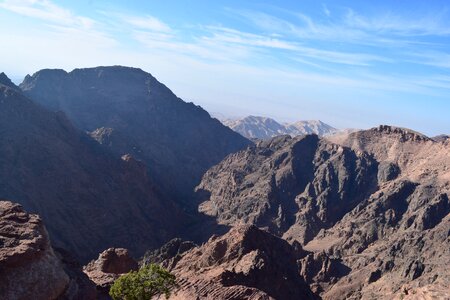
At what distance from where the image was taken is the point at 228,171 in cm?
18912

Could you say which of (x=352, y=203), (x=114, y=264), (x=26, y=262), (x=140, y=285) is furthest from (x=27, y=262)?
(x=352, y=203)

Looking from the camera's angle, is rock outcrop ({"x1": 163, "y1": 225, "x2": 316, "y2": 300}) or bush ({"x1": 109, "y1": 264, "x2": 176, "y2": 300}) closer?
bush ({"x1": 109, "y1": 264, "x2": 176, "y2": 300})

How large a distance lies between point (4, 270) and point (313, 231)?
119m

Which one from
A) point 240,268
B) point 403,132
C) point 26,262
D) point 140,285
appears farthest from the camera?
point 403,132

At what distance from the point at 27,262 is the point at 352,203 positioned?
13741 cm

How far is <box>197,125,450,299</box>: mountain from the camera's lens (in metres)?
107

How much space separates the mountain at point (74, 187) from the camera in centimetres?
11531

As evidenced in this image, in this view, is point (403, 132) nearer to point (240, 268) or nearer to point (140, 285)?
point (240, 268)

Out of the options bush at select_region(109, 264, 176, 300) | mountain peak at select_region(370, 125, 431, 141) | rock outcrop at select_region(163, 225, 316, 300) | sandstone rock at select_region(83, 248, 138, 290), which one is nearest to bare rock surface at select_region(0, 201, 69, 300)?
bush at select_region(109, 264, 176, 300)

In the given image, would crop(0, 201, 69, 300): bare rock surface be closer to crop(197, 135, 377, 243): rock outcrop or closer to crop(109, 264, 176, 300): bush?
crop(109, 264, 176, 300): bush

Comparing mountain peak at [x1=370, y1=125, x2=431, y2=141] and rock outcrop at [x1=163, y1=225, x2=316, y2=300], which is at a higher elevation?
mountain peak at [x1=370, y1=125, x2=431, y2=141]

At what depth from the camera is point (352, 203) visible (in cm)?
16125

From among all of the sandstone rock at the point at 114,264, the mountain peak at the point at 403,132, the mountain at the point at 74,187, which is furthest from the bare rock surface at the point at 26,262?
the mountain peak at the point at 403,132

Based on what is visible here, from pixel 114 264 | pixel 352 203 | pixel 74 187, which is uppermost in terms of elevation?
pixel 352 203
